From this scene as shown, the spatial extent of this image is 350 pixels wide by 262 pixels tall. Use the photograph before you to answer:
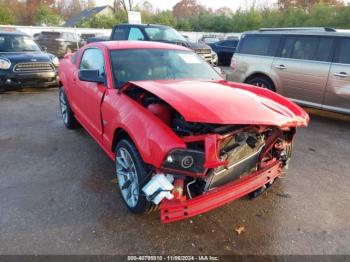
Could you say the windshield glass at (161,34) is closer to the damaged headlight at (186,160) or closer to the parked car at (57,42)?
the parked car at (57,42)

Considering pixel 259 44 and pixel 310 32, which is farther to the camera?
pixel 259 44

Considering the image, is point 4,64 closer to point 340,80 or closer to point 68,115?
point 68,115

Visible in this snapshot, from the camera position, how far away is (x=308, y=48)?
20.8 feet

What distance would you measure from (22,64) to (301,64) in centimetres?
699

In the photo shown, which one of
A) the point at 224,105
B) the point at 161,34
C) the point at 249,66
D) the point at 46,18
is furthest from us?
the point at 46,18

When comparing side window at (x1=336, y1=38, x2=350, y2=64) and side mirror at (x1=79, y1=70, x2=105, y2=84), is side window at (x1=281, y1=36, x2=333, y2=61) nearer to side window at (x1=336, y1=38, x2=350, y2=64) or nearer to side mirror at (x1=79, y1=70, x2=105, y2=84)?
side window at (x1=336, y1=38, x2=350, y2=64)

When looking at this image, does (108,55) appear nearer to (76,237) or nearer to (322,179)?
(76,237)

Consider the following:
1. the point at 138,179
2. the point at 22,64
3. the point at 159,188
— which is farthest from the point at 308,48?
the point at 22,64

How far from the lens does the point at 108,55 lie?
390cm

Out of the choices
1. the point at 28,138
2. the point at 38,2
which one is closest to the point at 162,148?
the point at 28,138

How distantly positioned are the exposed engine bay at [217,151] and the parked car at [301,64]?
11.1 ft

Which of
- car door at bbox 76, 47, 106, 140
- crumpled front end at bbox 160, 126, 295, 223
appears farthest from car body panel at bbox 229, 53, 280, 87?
crumpled front end at bbox 160, 126, 295, 223

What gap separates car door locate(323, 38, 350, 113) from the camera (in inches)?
226

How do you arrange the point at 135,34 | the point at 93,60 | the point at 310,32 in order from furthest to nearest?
the point at 135,34, the point at 310,32, the point at 93,60
